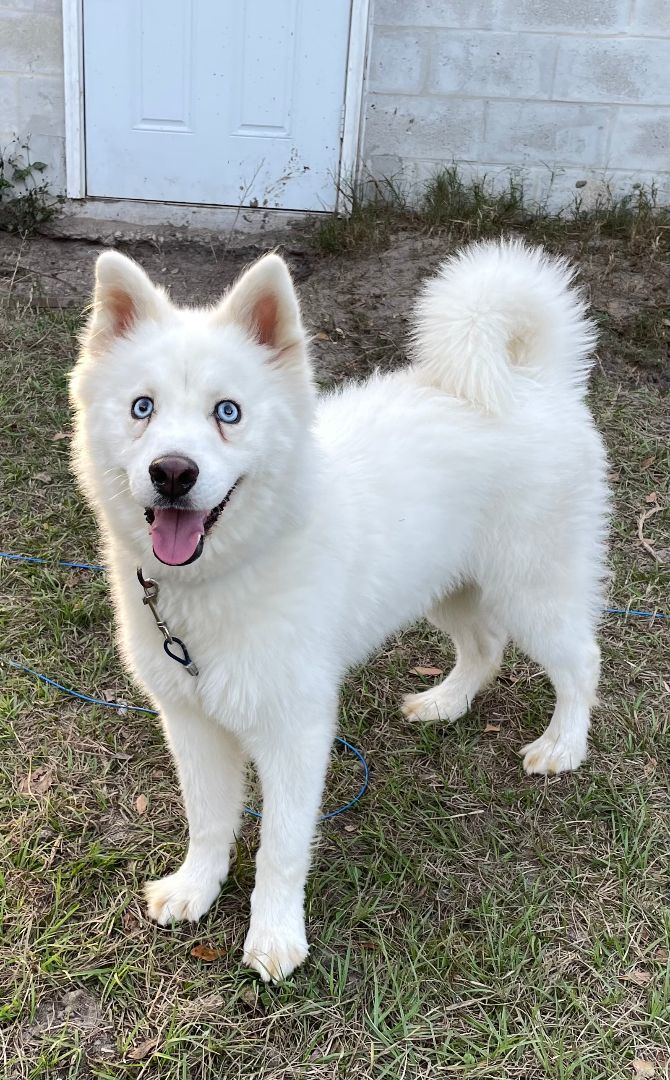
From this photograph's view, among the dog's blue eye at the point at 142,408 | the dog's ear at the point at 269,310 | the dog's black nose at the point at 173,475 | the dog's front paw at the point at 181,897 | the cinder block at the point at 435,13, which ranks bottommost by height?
the dog's front paw at the point at 181,897

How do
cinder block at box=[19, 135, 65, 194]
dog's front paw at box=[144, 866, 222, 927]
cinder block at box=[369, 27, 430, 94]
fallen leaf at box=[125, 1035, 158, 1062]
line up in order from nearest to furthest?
1. fallen leaf at box=[125, 1035, 158, 1062]
2. dog's front paw at box=[144, 866, 222, 927]
3. cinder block at box=[369, 27, 430, 94]
4. cinder block at box=[19, 135, 65, 194]

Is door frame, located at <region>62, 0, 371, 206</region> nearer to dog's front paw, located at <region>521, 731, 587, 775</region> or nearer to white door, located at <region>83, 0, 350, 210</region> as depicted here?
white door, located at <region>83, 0, 350, 210</region>

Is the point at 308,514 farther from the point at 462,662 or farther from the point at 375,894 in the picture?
the point at 462,662

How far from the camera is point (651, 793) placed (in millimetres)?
2783

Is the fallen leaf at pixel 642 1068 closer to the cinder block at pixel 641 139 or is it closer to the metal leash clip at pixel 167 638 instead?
the metal leash clip at pixel 167 638

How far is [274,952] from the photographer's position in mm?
2158

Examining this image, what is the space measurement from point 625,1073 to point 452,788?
3.07 ft

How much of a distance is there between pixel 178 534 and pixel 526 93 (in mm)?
5135

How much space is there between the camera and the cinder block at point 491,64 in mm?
5617

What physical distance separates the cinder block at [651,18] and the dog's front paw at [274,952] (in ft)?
Answer: 18.9

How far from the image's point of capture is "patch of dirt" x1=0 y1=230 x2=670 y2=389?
5160mm

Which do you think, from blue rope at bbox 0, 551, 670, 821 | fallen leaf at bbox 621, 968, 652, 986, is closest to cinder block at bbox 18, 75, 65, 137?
blue rope at bbox 0, 551, 670, 821

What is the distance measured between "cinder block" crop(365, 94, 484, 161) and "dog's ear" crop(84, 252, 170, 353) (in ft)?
14.7

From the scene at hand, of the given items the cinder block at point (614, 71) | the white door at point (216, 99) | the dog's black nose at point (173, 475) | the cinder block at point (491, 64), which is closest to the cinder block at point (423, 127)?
the cinder block at point (491, 64)
